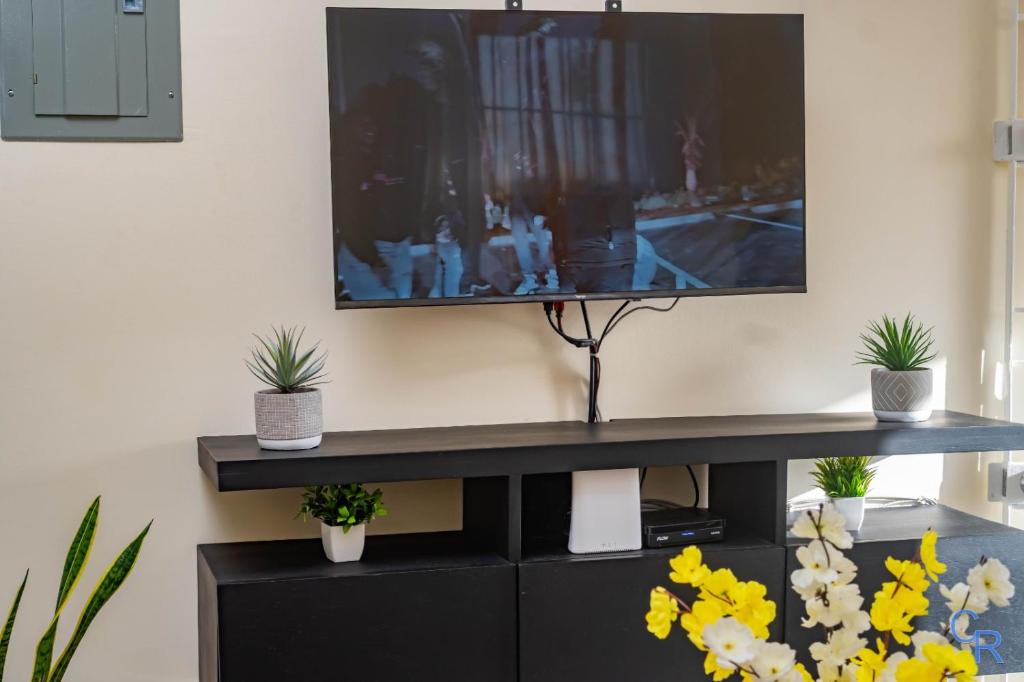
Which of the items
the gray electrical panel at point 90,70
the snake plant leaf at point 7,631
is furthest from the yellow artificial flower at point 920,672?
the gray electrical panel at point 90,70

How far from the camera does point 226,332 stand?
2750 millimetres

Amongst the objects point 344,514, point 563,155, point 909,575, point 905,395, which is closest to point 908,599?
point 909,575

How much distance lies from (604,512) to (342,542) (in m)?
0.59

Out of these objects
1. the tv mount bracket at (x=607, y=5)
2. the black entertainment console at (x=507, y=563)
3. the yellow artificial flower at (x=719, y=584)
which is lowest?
the black entertainment console at (x=507, y=563)

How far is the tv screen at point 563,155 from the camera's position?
103 inches

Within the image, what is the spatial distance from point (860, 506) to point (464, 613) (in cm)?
105

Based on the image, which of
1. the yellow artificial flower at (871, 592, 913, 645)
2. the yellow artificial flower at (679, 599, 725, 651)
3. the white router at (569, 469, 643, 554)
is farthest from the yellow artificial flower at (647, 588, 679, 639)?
the white router at (569, 469, 643, 554)

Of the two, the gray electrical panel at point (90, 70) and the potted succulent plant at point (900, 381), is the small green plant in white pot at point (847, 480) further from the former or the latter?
the gray electrical panel at point (90, 70)

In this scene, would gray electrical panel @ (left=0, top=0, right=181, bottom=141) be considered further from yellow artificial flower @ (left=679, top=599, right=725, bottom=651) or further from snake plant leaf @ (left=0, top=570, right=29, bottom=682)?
yellow artificial flower @ (left=679, top=599, right=725, bottom=651)

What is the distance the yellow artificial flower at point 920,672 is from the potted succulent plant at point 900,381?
6.35 feet

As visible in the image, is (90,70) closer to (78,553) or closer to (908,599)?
(78,553)

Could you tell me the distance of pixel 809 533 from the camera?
1.07m

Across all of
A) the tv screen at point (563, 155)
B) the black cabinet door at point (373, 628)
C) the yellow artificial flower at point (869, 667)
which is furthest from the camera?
the tv screen at point (563, 155)

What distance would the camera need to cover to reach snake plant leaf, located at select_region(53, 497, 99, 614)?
2.51 m
